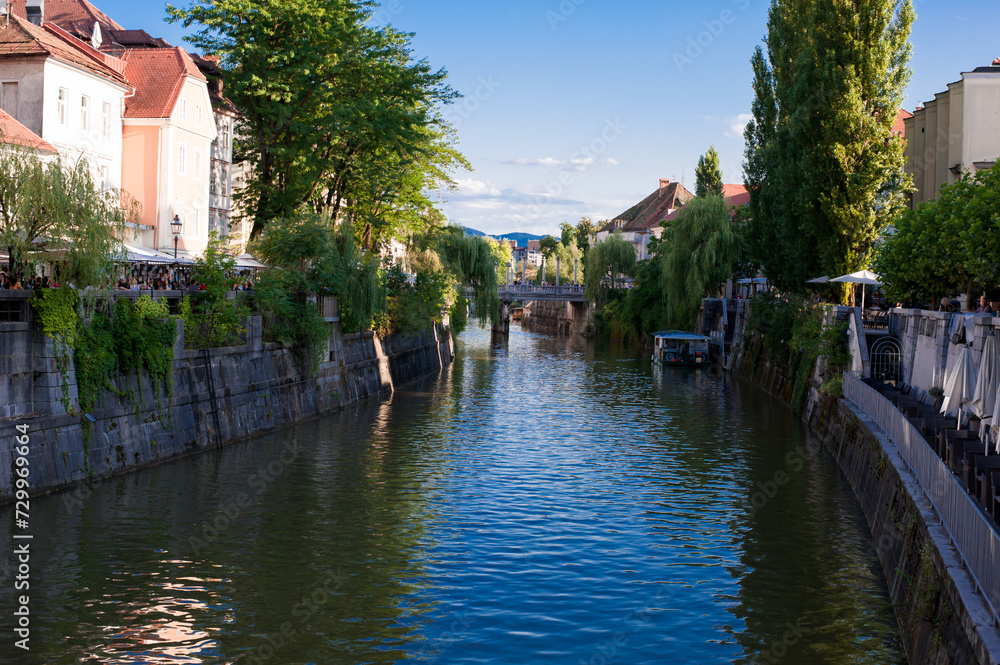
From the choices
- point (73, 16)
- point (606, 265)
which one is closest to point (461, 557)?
point (73, 16)

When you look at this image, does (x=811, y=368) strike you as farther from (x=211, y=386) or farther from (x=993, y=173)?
(x=211, y=386)

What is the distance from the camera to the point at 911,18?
122 ft

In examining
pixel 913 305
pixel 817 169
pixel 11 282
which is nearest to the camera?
pixel 11 282

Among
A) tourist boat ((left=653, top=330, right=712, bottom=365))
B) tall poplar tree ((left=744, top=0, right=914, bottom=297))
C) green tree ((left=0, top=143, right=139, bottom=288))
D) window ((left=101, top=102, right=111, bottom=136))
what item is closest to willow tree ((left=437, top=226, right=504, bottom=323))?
tourist boat ((left=653, top=330, right=712, bottom=365))

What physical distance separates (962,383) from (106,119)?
34976mm

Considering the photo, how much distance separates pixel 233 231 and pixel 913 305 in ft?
116

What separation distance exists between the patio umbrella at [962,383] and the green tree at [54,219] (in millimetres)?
18491

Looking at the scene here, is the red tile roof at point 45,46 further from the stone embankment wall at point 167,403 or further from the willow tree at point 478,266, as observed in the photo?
the willow tree at point 478,266

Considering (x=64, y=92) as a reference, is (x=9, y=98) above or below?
below

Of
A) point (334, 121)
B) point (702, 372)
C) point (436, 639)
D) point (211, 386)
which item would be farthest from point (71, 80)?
point (702, 372)

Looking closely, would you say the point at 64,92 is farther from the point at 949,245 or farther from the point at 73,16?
the point at 949,245

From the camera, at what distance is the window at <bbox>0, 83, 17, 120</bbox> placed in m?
35.5

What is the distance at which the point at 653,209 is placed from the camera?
140000mm

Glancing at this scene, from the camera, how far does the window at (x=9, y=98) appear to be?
35469 mm
